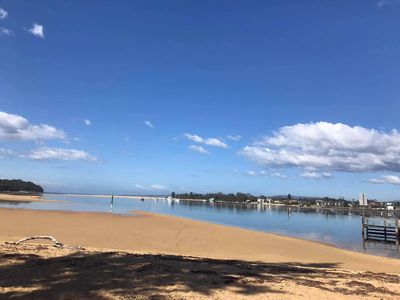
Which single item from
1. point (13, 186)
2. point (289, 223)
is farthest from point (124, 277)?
point (13, 186)

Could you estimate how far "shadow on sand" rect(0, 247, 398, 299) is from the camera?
8703 millimetres

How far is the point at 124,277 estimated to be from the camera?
9.95 m

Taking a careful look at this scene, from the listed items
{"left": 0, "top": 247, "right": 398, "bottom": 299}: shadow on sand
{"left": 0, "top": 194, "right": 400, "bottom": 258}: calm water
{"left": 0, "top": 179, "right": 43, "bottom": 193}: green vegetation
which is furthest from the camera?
{"left": 0, "top": 179, "right": 43, "bottom": 193}: green vegetation

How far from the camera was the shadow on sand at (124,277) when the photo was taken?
8.70 m

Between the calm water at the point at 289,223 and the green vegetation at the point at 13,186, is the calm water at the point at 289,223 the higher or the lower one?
the lower one

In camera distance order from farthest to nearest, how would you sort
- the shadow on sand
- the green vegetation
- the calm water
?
the green vegetation
the calm water
the shadow on sand

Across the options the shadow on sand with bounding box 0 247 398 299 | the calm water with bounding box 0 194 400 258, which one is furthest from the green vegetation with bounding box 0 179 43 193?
the shadow on sand with bounding box 0 247 398 299

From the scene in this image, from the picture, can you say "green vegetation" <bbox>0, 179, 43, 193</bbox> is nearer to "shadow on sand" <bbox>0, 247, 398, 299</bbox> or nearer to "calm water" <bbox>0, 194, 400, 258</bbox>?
"calm water" <bbox>0, 194, 400, 258</bbox>

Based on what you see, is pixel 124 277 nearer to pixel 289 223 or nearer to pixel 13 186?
pixel 289 223

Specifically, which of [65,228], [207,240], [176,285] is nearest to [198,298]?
[176,285]

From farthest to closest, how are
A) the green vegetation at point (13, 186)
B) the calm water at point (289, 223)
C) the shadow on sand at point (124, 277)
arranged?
the green vegetation at point (13, 186), the calm water at point (289, 223), the shadow on sand at point (124, 277)

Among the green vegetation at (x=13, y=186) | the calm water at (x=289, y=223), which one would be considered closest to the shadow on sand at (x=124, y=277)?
the calm water at (x=289, y=223)

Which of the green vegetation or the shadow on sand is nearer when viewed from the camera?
the shadow on sand

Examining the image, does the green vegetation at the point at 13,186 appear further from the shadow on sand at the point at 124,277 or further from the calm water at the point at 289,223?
the shadow on sand at the point at 124,277
